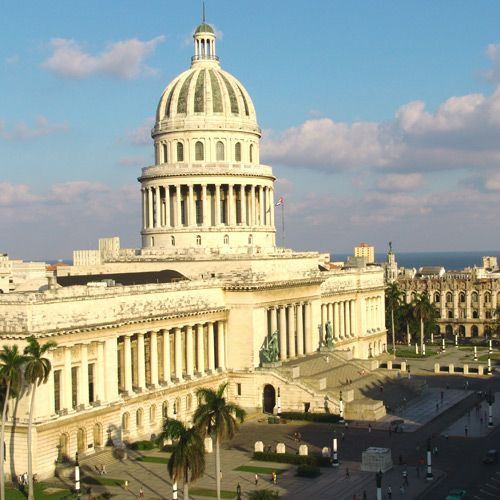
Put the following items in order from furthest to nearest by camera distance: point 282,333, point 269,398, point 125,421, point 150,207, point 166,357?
point 150,207 < point 282,333 < point 269,398 < point 166,357 < point 125,421

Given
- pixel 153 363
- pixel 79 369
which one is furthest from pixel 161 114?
pixel 79 369

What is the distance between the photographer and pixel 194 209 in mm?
121625

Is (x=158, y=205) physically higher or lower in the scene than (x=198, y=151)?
lower

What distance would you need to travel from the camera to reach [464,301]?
188625mm

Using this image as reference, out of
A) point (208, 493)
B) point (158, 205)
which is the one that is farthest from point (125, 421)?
point (158, 205)

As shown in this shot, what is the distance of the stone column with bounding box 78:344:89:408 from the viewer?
79.6 meters

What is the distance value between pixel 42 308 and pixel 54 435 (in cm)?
1033

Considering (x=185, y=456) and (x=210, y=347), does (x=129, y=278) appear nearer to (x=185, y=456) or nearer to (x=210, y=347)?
(x=210, y=347)

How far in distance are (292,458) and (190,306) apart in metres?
24.7

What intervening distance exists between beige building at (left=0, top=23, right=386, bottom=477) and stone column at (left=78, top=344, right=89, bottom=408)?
138 mm

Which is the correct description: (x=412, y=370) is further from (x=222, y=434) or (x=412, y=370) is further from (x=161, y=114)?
(x=222, y=434)

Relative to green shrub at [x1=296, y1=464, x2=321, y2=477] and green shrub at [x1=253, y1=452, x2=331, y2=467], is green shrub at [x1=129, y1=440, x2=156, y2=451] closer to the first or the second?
green shrub at [x1=253, y1=452, x2=331, y2=467]

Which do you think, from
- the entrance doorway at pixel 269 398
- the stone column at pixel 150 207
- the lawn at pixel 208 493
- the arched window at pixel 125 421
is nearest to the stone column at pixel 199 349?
the entrance doorway at pixel 269 398

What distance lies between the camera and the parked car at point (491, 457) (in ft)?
254
